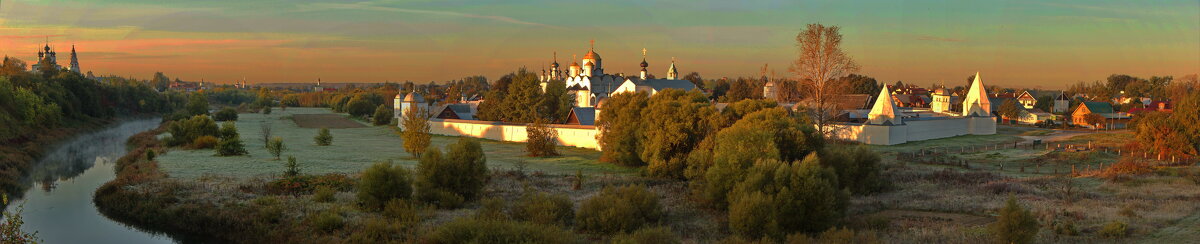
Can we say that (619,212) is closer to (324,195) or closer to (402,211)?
(402,211)

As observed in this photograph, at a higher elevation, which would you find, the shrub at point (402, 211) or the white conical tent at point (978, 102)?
the white conical tent at point (978, 102)

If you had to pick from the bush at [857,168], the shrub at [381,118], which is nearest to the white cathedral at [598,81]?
the shrub at [381,118]

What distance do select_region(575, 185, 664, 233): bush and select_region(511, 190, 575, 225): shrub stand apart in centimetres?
37

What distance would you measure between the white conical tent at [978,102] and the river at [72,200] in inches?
1777

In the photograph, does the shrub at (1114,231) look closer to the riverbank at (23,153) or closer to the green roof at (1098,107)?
the riverbank at (23,153)

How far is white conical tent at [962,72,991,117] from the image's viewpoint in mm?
47278

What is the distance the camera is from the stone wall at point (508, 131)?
120 ft

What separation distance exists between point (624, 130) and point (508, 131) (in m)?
15.2

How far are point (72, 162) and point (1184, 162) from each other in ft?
136

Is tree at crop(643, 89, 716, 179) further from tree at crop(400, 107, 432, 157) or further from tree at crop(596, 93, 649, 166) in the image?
tree at crop(400, 107, 432, 157)

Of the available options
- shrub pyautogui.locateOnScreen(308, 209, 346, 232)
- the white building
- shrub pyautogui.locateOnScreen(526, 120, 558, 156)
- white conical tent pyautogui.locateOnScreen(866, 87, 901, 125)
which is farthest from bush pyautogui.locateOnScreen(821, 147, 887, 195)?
white conical tent pyautogui.locateOnScreen(866, 87, 901, 125)

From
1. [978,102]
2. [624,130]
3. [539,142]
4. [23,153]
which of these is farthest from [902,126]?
[23,153]

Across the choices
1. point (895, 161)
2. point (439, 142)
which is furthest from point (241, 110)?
point (895, 161)

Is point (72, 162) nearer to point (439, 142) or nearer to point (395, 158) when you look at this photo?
point (395, 158)
